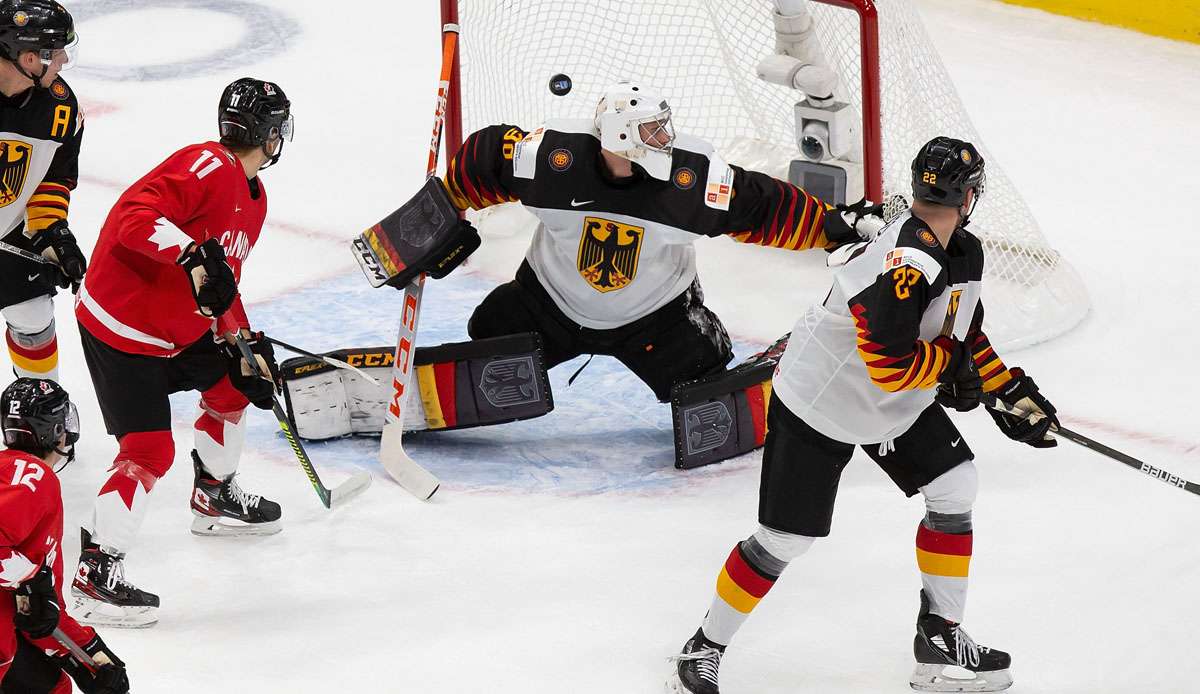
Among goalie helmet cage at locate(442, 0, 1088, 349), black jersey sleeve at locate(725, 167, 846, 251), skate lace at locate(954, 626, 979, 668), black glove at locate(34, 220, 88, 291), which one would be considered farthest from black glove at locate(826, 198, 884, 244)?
black glove at locate(34, 220, 88, 291)

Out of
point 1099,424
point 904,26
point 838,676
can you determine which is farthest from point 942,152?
point 904,26

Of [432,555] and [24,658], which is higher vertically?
[24,658]

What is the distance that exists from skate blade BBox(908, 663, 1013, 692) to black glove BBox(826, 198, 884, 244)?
0.97 m

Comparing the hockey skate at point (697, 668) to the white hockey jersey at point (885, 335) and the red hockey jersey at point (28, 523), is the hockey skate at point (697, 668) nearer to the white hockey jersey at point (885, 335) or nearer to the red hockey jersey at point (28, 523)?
the white hockey jersey at point (885, 335)

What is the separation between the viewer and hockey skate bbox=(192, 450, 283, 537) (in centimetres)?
329

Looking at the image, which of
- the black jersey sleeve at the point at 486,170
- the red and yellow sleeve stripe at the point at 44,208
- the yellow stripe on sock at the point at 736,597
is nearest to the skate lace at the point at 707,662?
the yellow stripe on sock at the point at 736,597

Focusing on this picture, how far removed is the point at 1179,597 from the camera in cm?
304

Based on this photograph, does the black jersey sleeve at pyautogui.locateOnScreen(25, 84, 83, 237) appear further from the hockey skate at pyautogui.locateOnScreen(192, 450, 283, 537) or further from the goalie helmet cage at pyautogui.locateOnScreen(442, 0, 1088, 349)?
the goalie helmet cage at pyautogui.locateOnScreen(442, 0, 1088, 349)

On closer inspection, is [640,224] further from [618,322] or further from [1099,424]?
[1099,424]

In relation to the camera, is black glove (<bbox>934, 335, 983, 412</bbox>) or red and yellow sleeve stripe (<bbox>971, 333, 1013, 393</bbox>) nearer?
black glove (<bbox>934, 335, 983, 412</bbox>)

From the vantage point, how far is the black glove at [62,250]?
10.8 ft

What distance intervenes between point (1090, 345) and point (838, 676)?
1.77 metres

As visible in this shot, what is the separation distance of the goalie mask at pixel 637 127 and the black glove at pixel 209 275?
898 millimetres

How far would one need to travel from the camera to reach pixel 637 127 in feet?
10.6
